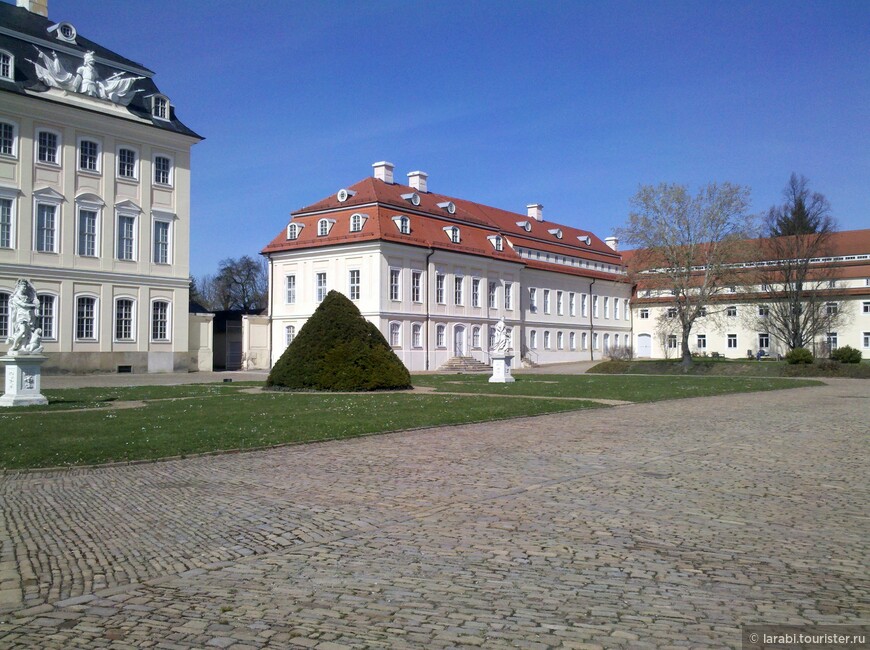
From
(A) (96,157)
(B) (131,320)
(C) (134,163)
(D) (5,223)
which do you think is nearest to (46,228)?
(D) (5,223)

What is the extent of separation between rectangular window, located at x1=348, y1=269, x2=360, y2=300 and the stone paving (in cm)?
3670

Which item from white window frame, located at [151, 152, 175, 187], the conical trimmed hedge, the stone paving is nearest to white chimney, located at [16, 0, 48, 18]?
white window frame, located at [151, 152, 175, 187]

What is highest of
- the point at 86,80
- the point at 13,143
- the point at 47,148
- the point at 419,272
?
the point at 86,80

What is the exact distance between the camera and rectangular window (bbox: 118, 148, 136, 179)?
132 feet

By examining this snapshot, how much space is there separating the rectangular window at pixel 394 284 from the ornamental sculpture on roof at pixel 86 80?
17.8 metres

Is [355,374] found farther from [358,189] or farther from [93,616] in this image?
[358,189]

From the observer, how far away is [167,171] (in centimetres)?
4244

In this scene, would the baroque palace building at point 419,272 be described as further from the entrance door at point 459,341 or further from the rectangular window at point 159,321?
the rectangular window at point 159,321

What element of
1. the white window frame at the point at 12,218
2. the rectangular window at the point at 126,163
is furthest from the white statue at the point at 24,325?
the rectangular window at the point at 126,163

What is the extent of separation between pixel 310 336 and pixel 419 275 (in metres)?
23.0

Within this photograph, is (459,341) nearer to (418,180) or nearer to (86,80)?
(418,180)

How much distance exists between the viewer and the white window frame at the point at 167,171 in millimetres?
41562

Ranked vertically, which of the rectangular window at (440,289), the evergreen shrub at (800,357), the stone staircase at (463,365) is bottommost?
the stone staircase at (463,365)

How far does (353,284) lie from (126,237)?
13787 mm
